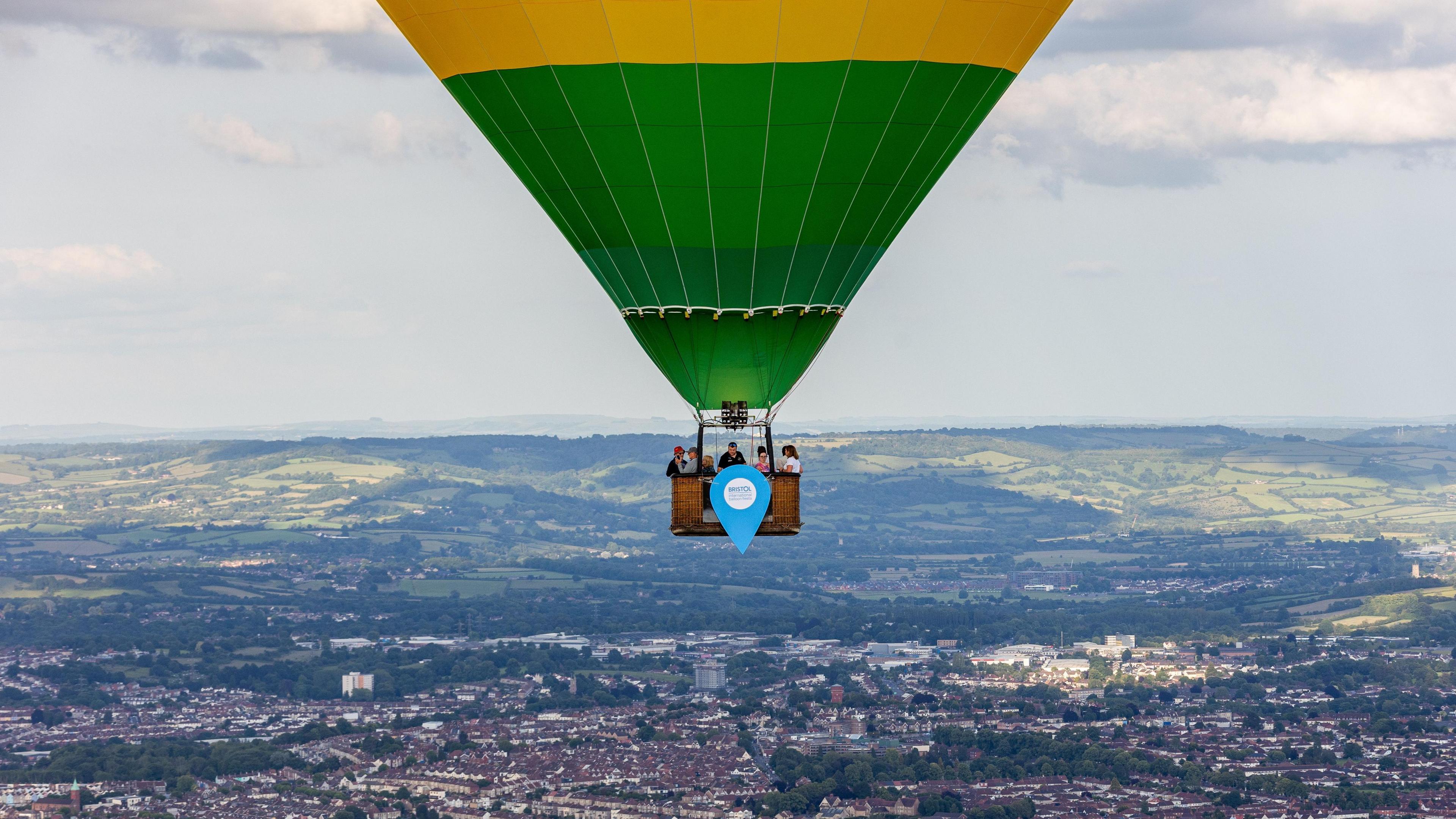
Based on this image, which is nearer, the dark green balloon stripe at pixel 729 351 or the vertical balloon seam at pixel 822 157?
the vertical balloon seam at pixel 822 157

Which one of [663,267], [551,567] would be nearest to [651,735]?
[663,267]

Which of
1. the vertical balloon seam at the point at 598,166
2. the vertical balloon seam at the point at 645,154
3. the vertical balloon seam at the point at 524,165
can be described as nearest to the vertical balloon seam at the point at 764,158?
the vertical balloon seam at the point at 645,154

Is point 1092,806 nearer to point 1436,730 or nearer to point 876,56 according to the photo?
point 1436,730

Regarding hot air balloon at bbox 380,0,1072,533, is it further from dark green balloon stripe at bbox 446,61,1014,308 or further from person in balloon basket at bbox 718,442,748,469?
person in balloon basket at bbox 718,442,748,469

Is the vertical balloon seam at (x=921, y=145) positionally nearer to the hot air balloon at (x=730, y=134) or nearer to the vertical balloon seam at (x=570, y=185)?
the hot air balloon at (x=730, y=134)

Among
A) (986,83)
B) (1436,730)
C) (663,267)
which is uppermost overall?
(986,83)

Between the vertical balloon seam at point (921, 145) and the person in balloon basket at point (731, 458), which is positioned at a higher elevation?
the vertical balloon seam at point (921, 145)
